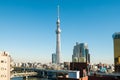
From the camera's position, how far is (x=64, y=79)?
230ft

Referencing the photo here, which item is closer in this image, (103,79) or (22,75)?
(103,79)

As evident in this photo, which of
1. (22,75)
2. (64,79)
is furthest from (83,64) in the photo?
(22,75)

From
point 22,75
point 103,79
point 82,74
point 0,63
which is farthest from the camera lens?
point 22,75

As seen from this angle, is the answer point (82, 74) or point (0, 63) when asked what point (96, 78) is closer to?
point (82, 74)

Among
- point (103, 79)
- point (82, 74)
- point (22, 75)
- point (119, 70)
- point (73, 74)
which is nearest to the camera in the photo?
point (73, 74)

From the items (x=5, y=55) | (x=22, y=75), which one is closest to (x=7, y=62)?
(x=5, y=55)

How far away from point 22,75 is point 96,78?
11684cm

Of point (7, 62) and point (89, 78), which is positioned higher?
point (7, 62)

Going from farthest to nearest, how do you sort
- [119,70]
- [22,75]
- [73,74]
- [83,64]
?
[22,75], [119,70], [83,64], [73,74]

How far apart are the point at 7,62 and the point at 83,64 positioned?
198ft

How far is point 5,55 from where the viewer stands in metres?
50.9

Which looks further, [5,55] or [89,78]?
[89,78]

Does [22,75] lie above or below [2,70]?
below

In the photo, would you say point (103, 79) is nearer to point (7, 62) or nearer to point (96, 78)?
point (96, 78)
